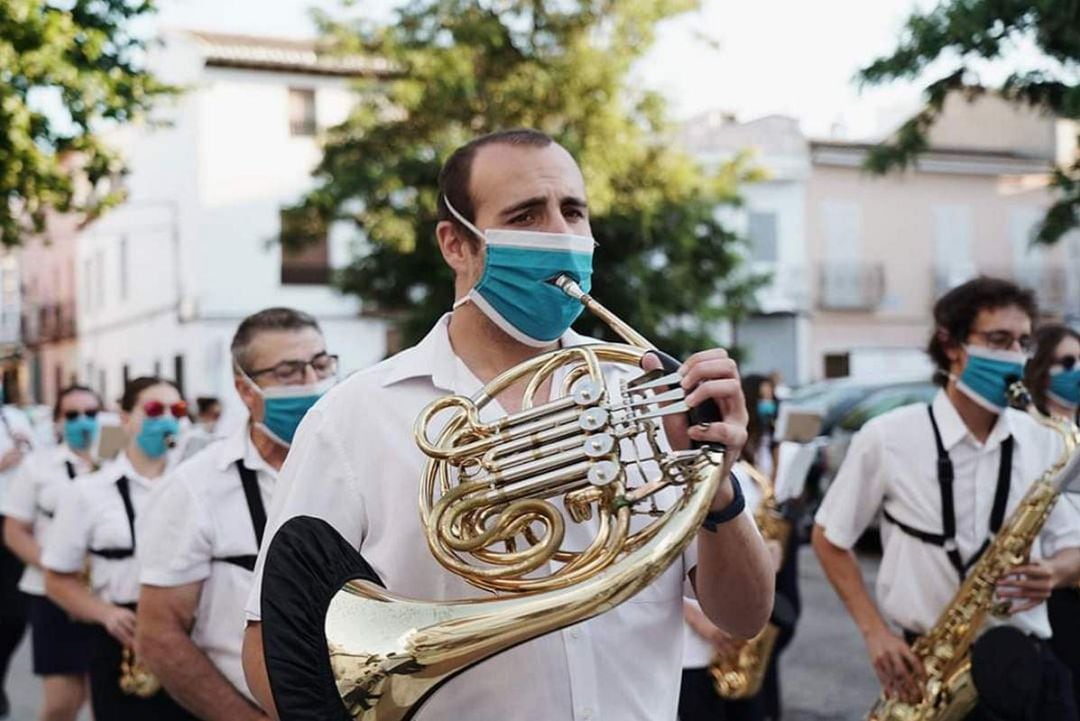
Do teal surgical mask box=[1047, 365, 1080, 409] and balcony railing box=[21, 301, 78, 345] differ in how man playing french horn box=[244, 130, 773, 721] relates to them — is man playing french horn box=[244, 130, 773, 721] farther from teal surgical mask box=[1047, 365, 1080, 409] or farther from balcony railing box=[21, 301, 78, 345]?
balcony railing box=[21, 301, 78, 345]

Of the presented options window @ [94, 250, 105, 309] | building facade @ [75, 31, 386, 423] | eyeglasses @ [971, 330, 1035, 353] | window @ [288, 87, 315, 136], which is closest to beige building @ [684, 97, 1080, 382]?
window @ [288, 87, 315, 136]

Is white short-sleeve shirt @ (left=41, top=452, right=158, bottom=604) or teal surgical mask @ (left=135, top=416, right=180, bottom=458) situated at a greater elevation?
teal surgical mask @ (left=135, top=416, right=180, bottom=458)

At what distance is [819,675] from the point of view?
9070 mm

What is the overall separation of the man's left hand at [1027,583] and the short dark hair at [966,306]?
2.74 ft

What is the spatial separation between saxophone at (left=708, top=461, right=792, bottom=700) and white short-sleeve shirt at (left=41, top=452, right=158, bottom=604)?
2501mm

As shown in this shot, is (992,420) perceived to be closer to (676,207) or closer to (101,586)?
(101,586)

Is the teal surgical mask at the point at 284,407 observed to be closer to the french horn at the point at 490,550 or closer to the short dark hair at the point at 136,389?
the french horn at the point at 490,550

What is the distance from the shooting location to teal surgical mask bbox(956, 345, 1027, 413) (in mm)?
4453

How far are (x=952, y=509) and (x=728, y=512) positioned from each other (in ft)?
7.51

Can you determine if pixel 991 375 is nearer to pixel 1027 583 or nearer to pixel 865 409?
pixel 1027 583

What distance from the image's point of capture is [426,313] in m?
16.8

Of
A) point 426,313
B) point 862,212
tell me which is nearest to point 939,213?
point 862,212

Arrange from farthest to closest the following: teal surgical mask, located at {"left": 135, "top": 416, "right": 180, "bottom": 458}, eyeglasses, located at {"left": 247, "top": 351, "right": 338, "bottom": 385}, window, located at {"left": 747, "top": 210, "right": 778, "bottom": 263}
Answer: window, located at {"left": 747, "top": 210, "right": 778, "bottom": 263} < teal surgical mask, located at {"left": 135, "top": 416, "right": 180, "bottom": 458} < eyeglasses, located at {"left": 247, "top": 351, "right": 338, "bottom": 385}

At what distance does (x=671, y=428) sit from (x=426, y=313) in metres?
14.7
